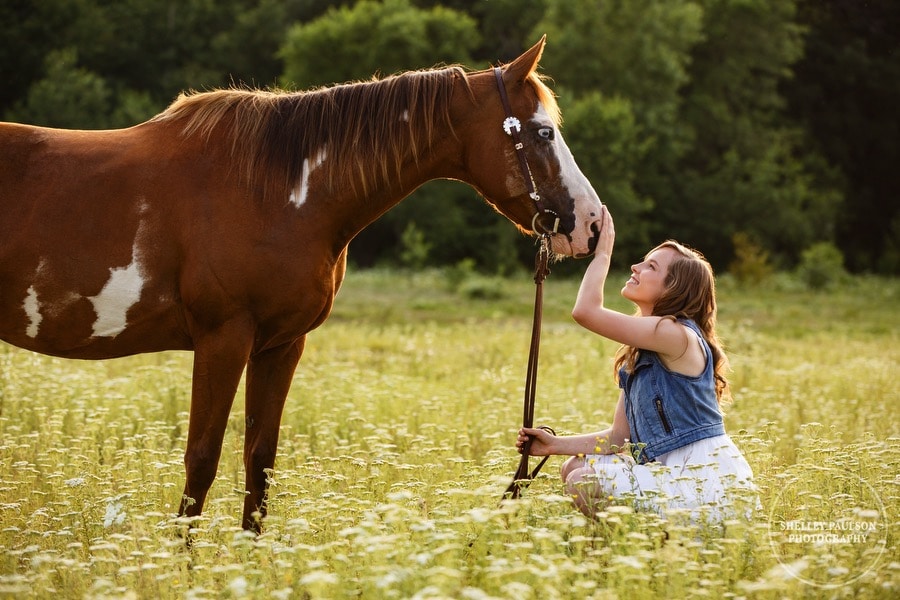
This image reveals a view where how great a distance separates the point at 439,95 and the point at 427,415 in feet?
11.0

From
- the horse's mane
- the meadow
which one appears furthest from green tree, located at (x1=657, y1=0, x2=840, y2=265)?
the horse's mane

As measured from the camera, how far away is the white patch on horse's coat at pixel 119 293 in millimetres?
4418

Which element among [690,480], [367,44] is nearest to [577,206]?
[690,480]

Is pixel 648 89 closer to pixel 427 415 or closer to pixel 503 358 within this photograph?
pixel 503 358

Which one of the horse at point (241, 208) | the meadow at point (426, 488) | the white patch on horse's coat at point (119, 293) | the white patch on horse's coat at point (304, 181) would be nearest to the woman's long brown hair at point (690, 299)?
the horse at point (241, 208)

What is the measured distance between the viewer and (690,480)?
13.5ft

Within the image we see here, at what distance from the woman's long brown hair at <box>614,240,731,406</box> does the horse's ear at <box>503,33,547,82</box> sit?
1.10 metres

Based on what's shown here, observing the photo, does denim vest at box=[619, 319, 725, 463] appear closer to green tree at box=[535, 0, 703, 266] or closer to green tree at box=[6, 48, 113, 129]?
green tree at box=[535, 0, 703, 266]

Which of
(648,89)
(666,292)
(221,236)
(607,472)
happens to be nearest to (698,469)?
(607,472)

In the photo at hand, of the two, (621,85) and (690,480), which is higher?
(621,85)

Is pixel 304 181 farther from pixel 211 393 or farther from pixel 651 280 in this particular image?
pixel 651 280

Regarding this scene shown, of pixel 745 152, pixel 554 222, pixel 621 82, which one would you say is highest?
pixel 621 82

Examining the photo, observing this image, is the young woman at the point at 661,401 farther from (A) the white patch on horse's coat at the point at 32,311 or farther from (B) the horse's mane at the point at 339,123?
(A) the white patch on horse's coat at the point at 32,311

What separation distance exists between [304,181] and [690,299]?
2.01 meters
